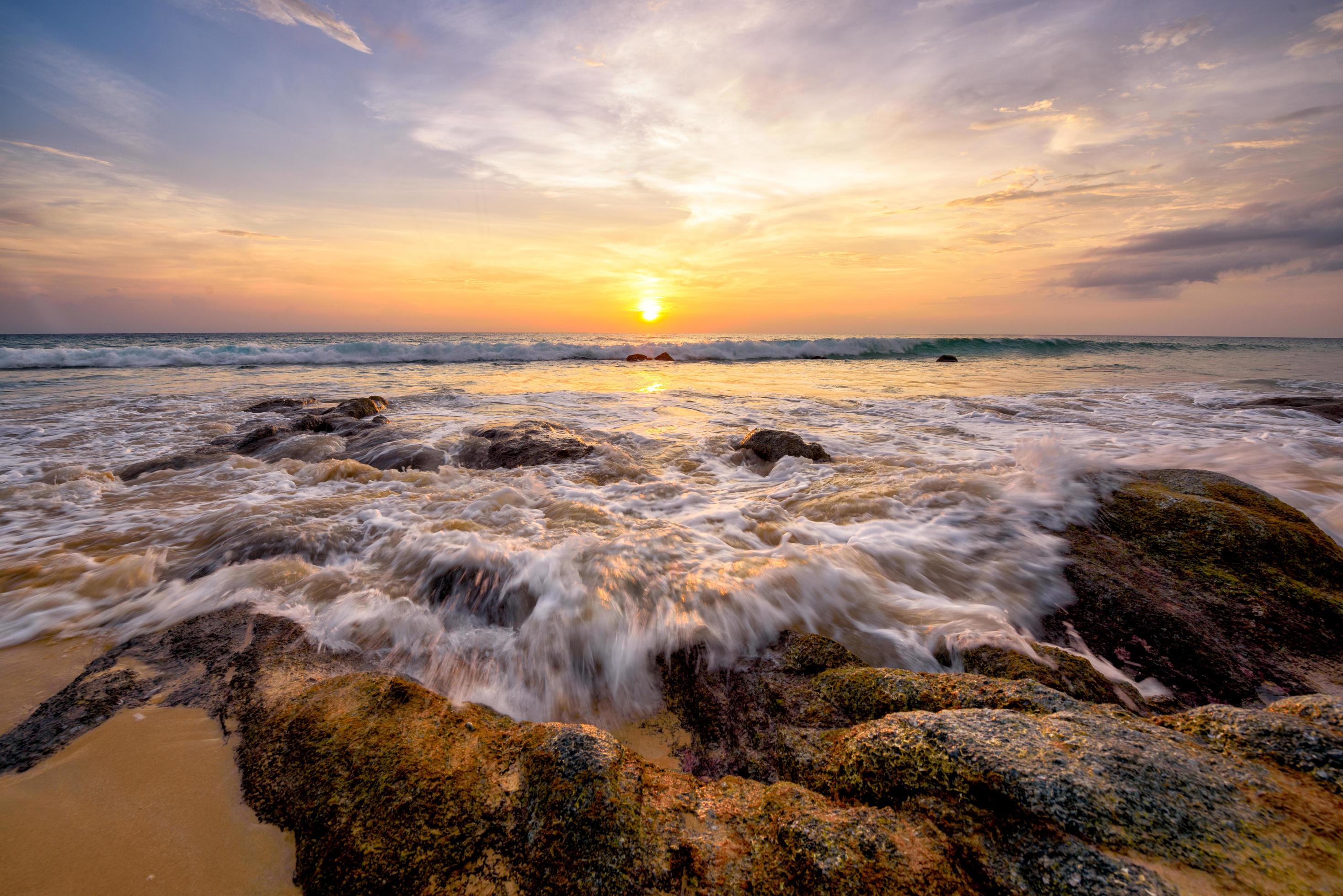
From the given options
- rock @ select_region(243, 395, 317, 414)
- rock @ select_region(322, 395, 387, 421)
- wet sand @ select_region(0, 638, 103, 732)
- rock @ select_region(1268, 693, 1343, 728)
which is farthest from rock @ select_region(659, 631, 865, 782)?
rock @ select_region(243, 395, 317, 414)

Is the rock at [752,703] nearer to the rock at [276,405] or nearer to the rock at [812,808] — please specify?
the rock at [812,808]

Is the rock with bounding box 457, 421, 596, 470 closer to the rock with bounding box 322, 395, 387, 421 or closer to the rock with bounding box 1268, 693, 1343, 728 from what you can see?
the rock with bounding box 322, 395, 387, 421

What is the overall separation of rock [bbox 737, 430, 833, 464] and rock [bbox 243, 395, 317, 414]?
8617mm

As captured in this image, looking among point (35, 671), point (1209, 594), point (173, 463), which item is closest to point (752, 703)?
point (1209, 594)

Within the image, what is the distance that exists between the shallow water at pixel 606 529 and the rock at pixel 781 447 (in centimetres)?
30

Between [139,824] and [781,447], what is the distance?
5.46 m

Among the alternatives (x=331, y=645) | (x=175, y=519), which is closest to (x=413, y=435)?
(x=175, y=519)

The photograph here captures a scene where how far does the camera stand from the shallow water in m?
2.53

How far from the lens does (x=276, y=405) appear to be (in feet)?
32.3

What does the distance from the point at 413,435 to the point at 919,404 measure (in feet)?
30.3

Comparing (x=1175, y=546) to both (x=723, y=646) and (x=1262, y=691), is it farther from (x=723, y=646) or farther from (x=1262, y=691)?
(x=723, y=646)

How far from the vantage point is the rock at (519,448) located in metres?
5.85

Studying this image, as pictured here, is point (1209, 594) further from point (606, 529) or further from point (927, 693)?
point (606, 529)

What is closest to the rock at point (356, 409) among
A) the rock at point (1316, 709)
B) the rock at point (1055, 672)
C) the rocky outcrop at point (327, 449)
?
the rocky outcrop at point (327, 449)
